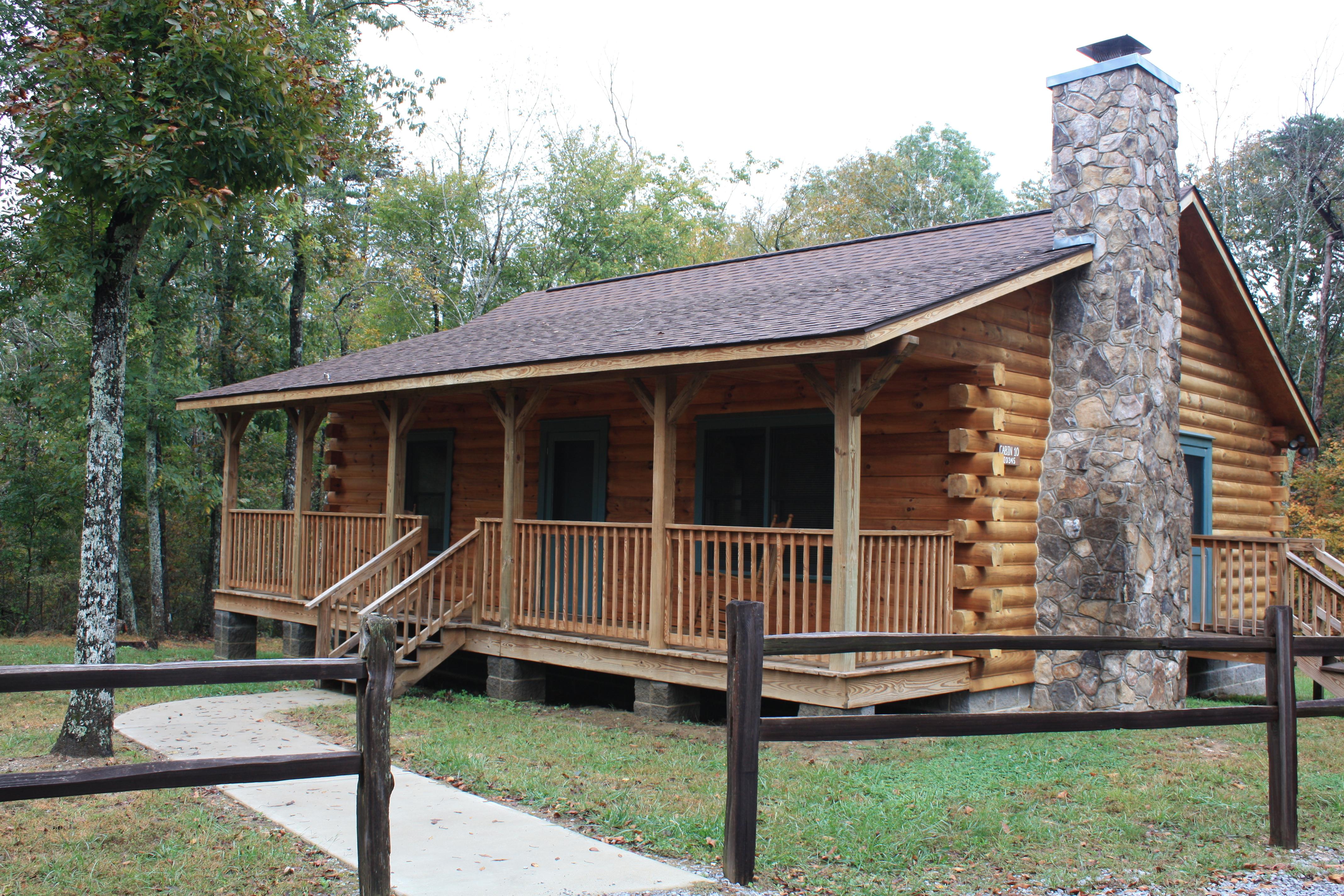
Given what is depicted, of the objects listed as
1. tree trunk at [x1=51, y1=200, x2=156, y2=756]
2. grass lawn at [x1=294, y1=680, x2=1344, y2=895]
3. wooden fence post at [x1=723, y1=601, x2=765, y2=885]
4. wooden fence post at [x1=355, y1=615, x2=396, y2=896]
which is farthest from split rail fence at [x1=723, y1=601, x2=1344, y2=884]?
tree trunk at [x1=51, y1=200, x2=156, y2=756]

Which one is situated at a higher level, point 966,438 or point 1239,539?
point 966,438

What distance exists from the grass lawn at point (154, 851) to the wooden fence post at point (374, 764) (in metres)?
0.57

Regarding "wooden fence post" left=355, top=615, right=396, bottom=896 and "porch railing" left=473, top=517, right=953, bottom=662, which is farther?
"porch railing" left=473, top=517, right=953, bottom=662

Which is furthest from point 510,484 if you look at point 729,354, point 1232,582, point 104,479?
point 1232,582

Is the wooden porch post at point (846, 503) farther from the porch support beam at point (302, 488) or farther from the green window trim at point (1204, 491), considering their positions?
the porch support beam at point (302, 488)

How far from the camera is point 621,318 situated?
40.0 ft

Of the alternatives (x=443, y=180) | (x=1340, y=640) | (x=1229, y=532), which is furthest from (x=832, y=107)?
(x=1340, y=640)

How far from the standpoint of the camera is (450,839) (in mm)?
5691

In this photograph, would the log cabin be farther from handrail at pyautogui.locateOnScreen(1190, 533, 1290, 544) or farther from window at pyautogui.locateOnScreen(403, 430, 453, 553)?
window at pyautogui.locateOnScreen(403, 430, 453, 553)

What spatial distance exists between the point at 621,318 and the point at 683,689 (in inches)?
175

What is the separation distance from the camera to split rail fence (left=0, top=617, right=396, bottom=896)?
151 inches

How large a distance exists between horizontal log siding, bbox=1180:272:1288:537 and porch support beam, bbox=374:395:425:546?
8385 mm

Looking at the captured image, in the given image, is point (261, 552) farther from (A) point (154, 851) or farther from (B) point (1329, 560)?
(B) point (1329, 560)

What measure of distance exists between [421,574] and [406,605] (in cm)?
35
